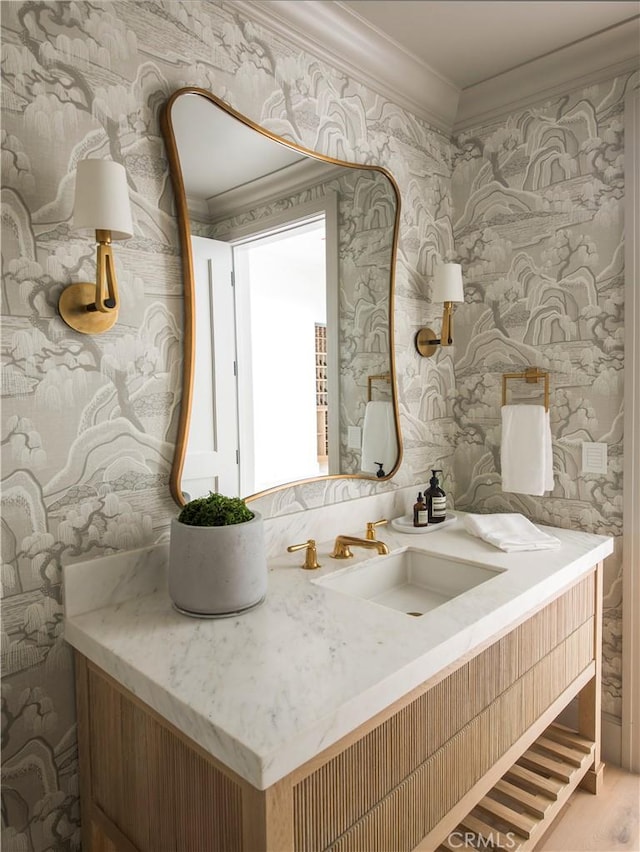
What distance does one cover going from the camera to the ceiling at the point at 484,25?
5.59 ft

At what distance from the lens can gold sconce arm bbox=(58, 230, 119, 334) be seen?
4.07ft

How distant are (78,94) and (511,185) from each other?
159cm

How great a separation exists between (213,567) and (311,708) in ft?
1.32

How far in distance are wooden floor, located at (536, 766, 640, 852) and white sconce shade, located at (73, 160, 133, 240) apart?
2052 mm

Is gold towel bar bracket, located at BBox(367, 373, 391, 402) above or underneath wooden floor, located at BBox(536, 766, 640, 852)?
above

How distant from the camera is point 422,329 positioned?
2.26 m

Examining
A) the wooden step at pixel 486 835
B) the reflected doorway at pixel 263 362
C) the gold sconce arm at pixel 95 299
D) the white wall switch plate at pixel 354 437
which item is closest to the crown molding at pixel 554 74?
the reflected doorway at pixel 263 362

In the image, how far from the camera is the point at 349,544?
1679 millimetres

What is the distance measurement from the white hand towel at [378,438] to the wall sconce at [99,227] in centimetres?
97

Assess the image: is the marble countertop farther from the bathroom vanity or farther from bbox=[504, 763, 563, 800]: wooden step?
bbox=[504, 763, 563, 800]: wooden step

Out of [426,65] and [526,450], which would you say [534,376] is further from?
[426,65]

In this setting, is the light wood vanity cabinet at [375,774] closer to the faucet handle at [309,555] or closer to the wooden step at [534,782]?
the wooden step at [534,782]

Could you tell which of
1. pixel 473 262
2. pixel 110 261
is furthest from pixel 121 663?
pixel 473 262

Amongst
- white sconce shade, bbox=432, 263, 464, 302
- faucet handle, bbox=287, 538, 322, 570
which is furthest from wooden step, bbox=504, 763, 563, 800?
white sconce shade, bbox=432, 263, 464, 302
